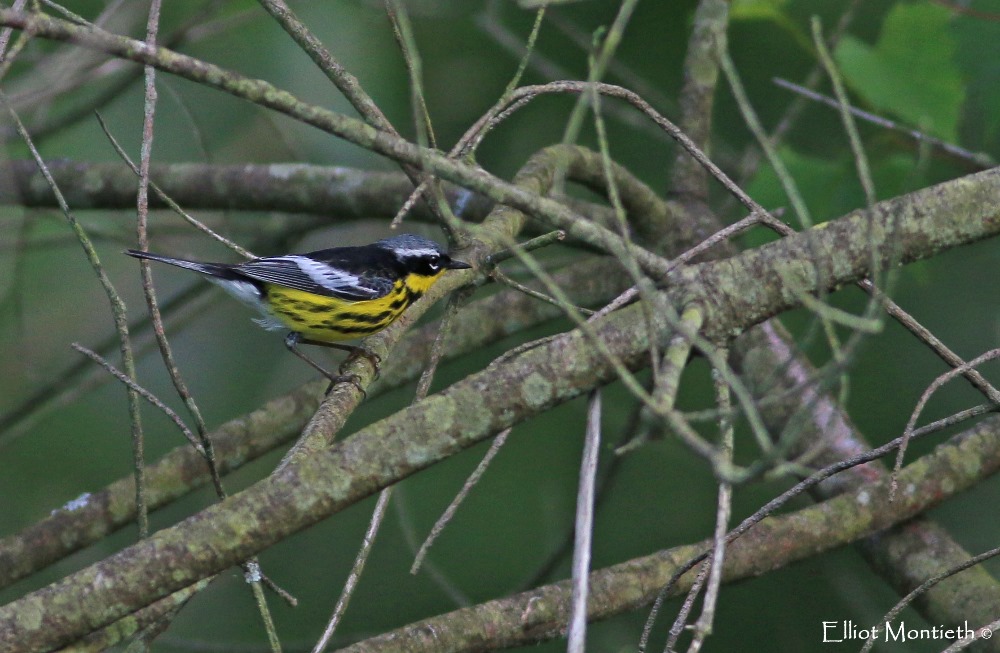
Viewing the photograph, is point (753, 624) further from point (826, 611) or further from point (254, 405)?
point (254, 405)

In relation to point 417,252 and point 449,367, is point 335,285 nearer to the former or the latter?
point 417,252

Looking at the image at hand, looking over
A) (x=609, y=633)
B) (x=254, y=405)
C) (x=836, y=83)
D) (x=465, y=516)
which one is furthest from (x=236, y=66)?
(x=836, y=83)

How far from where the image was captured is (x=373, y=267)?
4508 mm

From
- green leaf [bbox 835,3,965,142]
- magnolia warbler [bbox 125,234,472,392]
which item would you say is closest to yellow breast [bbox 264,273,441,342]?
magnolia warbler [bbox 125,234,472,392]

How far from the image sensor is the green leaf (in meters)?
3.96

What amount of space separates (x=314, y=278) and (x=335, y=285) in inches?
4.6

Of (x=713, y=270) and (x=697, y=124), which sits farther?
(x=697, y=124)

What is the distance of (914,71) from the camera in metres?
3.99

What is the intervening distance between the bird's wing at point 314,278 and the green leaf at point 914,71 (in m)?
2.14

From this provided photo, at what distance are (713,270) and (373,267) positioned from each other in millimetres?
2393

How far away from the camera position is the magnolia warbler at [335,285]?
4457 mm

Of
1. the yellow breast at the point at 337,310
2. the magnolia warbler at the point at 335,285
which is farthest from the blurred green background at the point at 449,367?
the yellow breast at the point at 337,310

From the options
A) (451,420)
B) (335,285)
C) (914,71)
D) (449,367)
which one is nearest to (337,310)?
(335,285)

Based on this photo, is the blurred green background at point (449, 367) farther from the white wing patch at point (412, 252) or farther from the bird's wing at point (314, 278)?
the white wing patch at point (412, 252)
